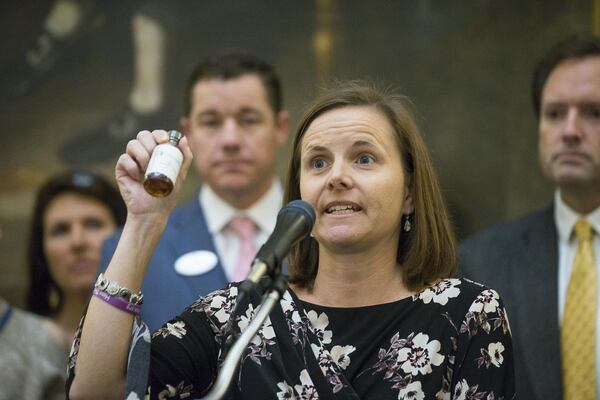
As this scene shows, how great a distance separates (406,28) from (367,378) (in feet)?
11.8

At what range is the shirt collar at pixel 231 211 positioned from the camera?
16.5 ft

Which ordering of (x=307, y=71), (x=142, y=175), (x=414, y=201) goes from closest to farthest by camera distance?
(x=142, y=175), (x=414, y=201), (x=307, y=71)

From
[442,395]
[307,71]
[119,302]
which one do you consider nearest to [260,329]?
[119,302]

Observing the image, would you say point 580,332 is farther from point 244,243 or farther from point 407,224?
point 244,243

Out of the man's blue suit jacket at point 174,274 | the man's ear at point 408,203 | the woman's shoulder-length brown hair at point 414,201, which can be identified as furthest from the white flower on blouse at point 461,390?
the man's blue suit jacket at point 174,274

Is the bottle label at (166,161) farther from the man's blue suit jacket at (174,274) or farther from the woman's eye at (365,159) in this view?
the man's blue suit jacket at (174,274)

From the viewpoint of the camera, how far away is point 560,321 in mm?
4492

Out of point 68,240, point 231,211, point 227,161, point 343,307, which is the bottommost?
point 343,307

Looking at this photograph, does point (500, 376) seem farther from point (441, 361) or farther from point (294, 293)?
point (294, 293)

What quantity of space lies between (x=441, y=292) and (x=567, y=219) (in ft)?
5.25

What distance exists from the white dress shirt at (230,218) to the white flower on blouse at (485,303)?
1.77 metres

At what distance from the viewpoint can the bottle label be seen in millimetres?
3121

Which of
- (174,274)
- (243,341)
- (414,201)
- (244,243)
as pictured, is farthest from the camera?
(244,243)

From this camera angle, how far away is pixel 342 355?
3283 millimetres
